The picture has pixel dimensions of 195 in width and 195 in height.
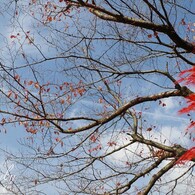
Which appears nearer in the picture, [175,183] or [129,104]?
[129,104]

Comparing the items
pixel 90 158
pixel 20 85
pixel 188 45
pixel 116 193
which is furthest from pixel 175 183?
pixel 20 85

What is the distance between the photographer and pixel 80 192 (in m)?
9.16

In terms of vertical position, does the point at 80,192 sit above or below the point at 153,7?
below

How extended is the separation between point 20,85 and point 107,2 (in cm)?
211

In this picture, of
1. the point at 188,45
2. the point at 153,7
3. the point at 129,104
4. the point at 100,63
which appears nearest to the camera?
the point at 153,7

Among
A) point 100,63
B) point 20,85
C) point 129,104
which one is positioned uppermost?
point 100,63

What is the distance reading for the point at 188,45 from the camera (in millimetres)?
6016

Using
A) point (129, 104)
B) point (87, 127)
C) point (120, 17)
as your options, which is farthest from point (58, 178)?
point (120, 17)

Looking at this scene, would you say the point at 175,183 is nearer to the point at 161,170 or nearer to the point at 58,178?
the point at 161,170

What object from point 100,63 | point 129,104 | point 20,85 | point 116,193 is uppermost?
point 100,63

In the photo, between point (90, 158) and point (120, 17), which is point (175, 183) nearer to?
point (90, 158)

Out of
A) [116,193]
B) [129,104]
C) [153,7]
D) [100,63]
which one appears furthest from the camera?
[116,193]

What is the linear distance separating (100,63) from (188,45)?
261 centimetres

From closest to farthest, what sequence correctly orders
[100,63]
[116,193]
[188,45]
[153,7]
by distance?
[153,7], [188,45], [100,63], [116,193]
